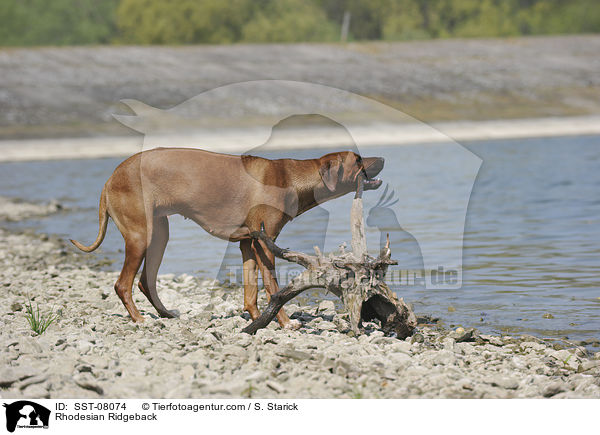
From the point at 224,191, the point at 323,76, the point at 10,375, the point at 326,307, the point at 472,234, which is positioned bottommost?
the point at 10,375

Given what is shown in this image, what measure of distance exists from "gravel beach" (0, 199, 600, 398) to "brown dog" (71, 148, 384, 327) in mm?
616

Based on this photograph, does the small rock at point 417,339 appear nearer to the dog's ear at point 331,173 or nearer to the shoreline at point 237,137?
the dog's ear at point 331,173

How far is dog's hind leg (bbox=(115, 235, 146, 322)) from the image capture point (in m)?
7.09

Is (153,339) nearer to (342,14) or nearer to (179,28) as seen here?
(179,28)

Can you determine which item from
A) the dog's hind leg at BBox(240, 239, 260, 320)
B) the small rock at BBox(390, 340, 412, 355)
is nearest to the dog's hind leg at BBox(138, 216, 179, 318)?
the dog's hind leg at BBox(240, 239, 260, 320)

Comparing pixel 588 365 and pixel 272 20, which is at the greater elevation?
pixel 272 20

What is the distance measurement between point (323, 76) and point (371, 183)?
1518 inches

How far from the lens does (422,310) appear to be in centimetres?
823

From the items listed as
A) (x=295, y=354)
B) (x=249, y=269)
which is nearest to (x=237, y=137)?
(x=249, y=269)

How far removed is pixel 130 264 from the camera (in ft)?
23.4

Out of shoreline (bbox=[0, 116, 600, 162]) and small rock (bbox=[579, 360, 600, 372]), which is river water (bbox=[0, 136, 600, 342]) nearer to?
small rock (bbox=[579, 360, 600, 372])
